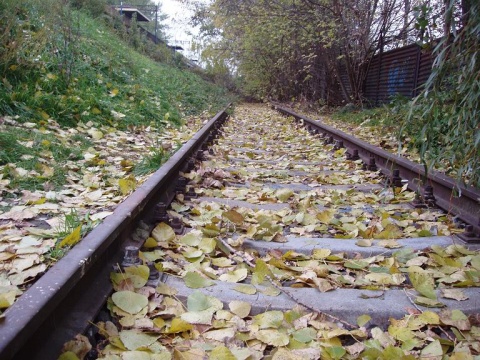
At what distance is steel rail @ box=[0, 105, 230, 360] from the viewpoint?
1.18 m

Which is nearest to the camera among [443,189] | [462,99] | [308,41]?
[462,99]

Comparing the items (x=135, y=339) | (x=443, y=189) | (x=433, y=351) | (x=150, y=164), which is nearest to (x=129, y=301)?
(x=135, y=339)

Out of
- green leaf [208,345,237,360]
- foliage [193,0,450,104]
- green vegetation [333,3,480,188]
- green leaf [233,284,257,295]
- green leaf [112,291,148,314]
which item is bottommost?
green leaf [208,345,237,360]

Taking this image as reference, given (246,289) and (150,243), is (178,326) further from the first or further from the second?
(150,243)

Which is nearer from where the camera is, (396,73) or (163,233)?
(163,233)

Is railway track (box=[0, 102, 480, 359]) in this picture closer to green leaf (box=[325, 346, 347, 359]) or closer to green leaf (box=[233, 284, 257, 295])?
green leaf (box=[233, 284, 257, 295])

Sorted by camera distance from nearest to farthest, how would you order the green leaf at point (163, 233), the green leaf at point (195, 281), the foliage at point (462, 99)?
the green leaf at point (195, 281) → the foliage at point (462, 99) → the green leaf at point (163, 233)

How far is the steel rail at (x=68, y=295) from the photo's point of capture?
3.86 feet

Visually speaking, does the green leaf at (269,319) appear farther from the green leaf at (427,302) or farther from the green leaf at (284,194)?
the green leaf at (284,194)

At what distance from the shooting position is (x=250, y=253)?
2.41m

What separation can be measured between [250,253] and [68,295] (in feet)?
3.63

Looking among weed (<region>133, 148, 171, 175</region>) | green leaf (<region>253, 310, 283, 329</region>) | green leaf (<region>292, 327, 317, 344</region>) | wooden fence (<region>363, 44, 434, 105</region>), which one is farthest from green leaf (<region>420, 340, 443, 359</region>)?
wooden fence (<region>363, 44, 434, 105</region>)

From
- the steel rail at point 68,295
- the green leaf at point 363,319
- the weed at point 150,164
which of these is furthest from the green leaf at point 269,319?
the weed at point 150,164

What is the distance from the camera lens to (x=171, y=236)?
2459 millimetres
